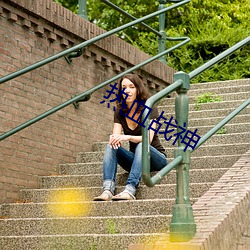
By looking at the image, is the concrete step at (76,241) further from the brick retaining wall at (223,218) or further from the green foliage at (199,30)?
the green foliage at (199,30)

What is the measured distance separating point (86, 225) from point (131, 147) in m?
1.10

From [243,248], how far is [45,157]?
2692 mm

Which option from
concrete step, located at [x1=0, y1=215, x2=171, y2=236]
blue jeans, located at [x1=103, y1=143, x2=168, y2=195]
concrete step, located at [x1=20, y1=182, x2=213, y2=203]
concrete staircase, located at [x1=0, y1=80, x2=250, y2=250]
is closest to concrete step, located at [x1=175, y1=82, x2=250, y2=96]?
concrete staircase, located at [x1=0, y1=80, x2=250, y2=250]

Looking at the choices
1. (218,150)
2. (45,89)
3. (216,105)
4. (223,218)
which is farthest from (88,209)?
(216,105)

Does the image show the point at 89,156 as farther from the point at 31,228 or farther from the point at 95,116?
the point at 31,228

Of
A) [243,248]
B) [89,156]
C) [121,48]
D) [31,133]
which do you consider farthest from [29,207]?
[121,48]

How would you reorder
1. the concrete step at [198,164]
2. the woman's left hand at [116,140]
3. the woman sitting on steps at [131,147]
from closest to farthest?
the woman sitting on steps at [131,147]
the woman's left hand at [116,140]
the concrete step at [198,164]

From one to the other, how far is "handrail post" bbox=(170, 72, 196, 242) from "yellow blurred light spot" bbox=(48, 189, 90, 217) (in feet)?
4.89

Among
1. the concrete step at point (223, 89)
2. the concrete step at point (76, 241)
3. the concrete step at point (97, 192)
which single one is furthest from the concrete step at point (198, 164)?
the concrete step at point (223, 89)

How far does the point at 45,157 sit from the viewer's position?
6816 millimetres

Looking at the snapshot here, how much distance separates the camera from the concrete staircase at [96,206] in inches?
192

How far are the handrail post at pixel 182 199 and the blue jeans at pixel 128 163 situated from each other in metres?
1.38

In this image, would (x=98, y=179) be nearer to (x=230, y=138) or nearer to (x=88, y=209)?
(x=88, y=209)

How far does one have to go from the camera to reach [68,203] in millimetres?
5660
